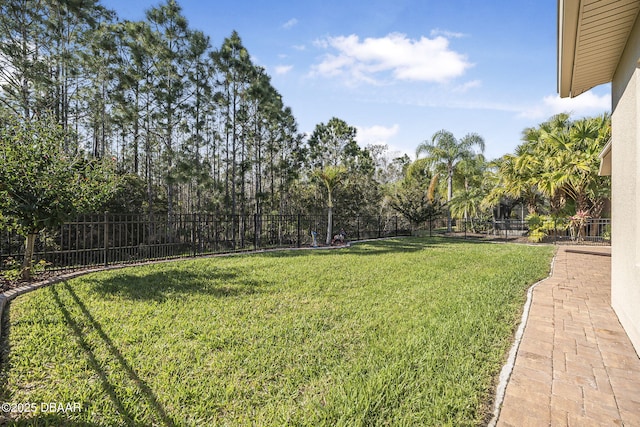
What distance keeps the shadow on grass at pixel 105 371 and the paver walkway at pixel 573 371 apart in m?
2.44

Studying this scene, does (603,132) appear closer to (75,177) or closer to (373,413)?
(373,413)

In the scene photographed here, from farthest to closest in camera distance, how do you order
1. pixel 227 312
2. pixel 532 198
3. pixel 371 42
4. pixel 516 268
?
pixel 532 198 < pixel 371 42 < pixel 516 268 < pixel 227 312

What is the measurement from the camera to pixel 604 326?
374cm

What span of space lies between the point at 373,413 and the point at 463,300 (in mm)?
3304

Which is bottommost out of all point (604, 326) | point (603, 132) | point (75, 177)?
point (604, 326)

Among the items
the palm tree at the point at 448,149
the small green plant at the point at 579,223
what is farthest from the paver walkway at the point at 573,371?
the palm tree at the point at 448,149

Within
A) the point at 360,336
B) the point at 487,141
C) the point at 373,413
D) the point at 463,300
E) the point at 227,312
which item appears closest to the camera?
the point at 373,413

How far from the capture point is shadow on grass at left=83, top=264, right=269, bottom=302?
497cm

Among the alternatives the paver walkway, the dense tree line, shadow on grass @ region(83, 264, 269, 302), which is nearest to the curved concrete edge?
the paver walkway

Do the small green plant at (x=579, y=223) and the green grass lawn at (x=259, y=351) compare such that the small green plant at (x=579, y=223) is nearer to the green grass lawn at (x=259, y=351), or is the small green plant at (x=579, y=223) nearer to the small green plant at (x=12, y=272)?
the green grass lawn at (x=259, y=351)

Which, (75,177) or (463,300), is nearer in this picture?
(463,300)

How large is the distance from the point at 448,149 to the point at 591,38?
59.8ft

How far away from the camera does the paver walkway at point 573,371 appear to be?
212 cm

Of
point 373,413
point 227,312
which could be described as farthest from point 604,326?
point 227,312
